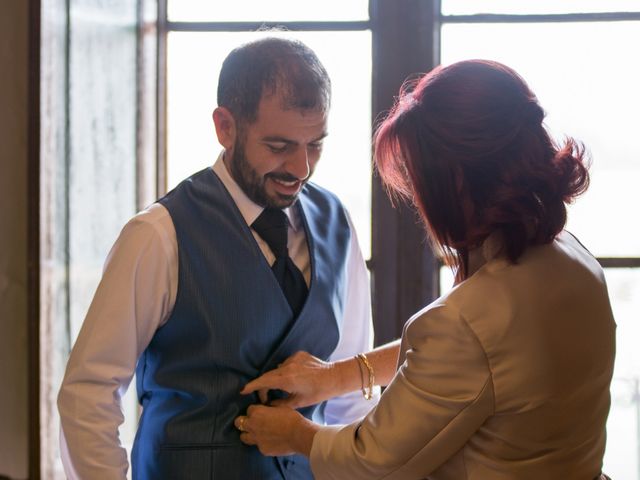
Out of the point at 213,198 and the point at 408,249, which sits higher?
the point at 213,198

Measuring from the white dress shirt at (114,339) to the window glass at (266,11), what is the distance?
1.08m

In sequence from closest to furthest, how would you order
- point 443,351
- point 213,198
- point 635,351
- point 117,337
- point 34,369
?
1. point 443,351
2. point 117,337
3. point 213,198
4. point 34,369
5. point 635,351

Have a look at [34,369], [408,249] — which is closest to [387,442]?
[34,369]

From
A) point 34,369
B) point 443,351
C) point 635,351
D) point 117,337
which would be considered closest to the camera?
point 443,351

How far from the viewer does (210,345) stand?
5.71ft

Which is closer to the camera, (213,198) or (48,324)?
(213,198)

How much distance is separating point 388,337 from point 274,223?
87 centimetres

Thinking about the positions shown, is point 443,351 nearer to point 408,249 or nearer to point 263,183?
point 263,183

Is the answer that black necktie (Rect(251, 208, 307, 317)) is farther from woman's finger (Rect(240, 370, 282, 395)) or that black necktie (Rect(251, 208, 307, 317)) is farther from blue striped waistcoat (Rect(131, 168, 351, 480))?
woman's finger (Rect(240, 370, 282, 395))

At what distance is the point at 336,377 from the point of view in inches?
73.9

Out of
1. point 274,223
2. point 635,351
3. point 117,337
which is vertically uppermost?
point 274,223

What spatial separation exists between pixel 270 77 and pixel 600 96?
3.97 ft

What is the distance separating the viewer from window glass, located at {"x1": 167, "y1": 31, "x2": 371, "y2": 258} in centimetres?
266

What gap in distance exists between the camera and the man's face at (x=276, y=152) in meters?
1.78
